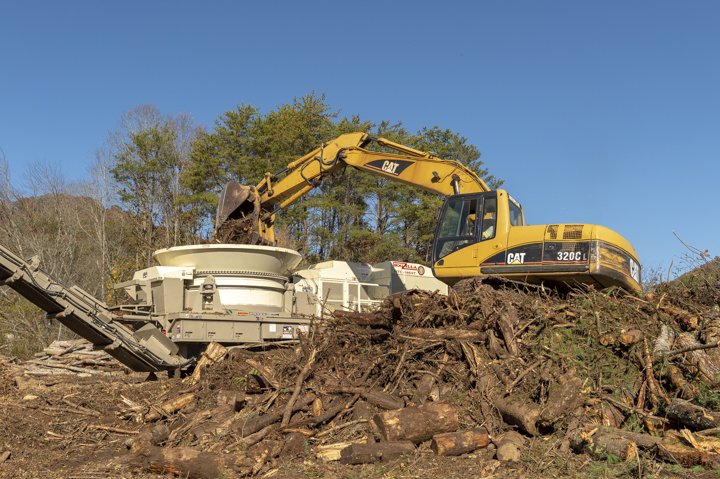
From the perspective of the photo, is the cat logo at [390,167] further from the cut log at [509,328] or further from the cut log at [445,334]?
the cut log at [509,328]

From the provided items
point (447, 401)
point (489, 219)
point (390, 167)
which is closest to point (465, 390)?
point (447, 401)

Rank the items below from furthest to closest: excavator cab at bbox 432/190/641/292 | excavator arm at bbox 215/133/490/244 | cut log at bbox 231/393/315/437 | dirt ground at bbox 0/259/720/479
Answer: excavator arm at bbox 215/133/490/244
excavator cab at bbox 432/190/641/292
cut log at bbox 231/393/315/437
dirt ground at bbox 0/259/720/479

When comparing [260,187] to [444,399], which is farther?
[260,187]

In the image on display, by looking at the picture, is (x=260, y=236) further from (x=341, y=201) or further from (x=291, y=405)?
(x=341, y=201)

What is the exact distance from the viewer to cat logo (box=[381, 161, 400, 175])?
1434cm

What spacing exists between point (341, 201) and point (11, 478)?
86.6 feet

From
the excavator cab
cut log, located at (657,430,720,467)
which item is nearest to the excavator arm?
the excavator cab

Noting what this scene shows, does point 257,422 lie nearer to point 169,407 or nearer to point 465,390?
point 169,407

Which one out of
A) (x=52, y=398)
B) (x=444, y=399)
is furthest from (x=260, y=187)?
(x=444, y=399)

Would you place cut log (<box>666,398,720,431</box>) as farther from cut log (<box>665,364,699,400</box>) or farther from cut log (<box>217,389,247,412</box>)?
cut log (<box>217,389,247,412</box>)

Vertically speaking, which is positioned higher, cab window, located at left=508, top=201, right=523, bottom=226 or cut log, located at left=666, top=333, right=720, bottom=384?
cab window, located at left=508, top=201, right=523, bottom=226

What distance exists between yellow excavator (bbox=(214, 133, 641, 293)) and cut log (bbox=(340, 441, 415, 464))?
4963 millimetres

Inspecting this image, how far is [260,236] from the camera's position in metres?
14.0

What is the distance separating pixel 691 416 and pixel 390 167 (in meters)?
8.69
